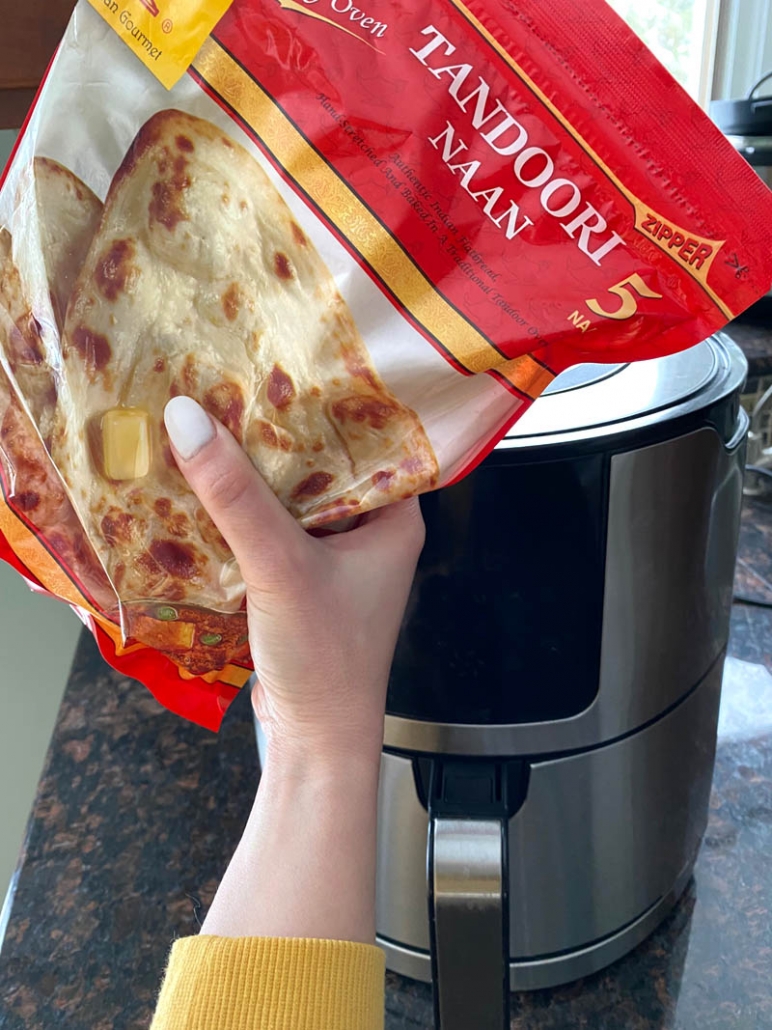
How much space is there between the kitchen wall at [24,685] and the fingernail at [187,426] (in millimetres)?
730

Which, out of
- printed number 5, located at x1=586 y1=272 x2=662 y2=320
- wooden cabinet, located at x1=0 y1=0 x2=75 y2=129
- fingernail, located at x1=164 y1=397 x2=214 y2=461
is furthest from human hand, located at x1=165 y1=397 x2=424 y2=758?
wooden cabinet, located at x1=0 y1=0 x2=75 y2=129

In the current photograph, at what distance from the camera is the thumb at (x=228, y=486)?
1.17ft

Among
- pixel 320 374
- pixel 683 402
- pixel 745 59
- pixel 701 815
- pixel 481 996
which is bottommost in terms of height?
pixel 745 59

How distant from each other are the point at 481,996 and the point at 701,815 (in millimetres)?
243

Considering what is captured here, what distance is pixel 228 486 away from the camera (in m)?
0.36

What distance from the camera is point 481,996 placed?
1.41ft

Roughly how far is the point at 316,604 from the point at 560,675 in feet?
0.50

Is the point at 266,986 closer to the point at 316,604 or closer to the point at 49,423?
the point at 316,604

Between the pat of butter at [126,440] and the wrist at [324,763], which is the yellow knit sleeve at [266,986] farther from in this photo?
the pat of butter at [126,440]

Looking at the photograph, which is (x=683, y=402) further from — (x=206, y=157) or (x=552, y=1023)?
(x=552, y=1023)

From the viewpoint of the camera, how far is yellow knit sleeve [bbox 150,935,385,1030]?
389mm

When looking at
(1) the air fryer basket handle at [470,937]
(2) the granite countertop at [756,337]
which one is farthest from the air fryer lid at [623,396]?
(2) the granite countertop at [756,337]

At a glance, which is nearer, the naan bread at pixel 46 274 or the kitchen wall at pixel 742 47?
the naan bread at pixel 46 274

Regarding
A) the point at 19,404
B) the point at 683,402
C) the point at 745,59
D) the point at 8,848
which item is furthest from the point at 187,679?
the point at 745,59
